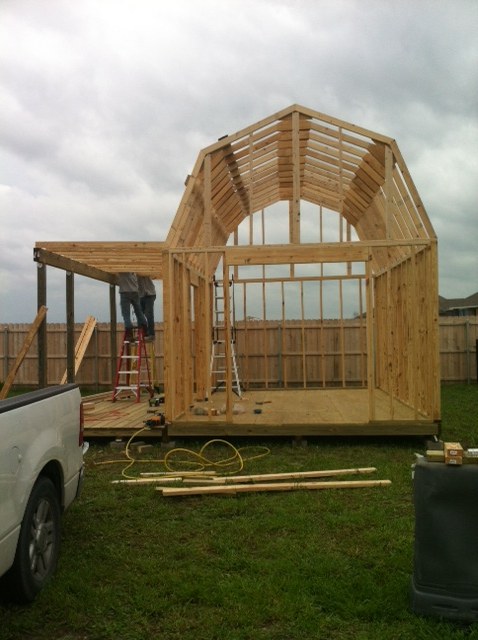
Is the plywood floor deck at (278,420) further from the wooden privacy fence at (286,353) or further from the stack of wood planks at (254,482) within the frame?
the wooden privacy fence at (286,353)

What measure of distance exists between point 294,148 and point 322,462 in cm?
464

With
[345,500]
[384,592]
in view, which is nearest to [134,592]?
[384,592]

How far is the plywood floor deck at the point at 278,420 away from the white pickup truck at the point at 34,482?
4181 mm

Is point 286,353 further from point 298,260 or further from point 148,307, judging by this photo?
point 298,260

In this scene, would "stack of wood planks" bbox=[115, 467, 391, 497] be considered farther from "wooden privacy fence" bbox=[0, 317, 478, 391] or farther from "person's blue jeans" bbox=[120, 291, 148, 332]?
"wooden privacy fence" bbox=[0, 317, 478, 391]

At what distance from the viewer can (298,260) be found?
389 inches

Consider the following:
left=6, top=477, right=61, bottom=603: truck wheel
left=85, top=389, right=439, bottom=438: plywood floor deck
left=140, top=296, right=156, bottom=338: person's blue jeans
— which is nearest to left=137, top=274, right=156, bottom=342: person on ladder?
left=140, top=296, right=156, bottom=338: person's blue jeans

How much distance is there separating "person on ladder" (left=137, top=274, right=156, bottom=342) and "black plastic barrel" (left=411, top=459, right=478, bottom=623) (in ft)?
31.9

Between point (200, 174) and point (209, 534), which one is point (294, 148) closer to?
point (200, 174)

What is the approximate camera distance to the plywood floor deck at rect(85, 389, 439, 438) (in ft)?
27.6

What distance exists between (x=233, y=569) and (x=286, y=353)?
1163 cm

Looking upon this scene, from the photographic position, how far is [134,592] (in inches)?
147

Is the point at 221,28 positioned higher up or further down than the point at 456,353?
higher up

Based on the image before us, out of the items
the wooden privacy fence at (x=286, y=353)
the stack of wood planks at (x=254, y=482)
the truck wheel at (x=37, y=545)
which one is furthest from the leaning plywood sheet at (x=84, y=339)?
the truck wheel at (x=37, y=545)
